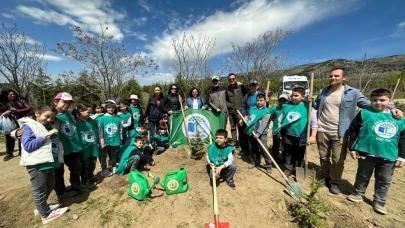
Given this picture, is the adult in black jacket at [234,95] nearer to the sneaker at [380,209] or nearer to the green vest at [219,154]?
the green vest at [219,154]

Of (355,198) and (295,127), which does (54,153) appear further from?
(355,198)

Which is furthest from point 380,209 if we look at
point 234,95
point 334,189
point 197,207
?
point 234,95

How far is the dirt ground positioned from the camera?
3131mm

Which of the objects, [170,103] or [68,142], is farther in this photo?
[170,103]

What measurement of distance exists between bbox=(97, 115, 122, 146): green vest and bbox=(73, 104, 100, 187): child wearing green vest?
0.31 meters

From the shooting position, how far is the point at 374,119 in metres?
3.22

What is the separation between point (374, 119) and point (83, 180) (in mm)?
5190

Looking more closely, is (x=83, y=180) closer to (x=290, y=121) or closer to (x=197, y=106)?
(x=197, y=106)

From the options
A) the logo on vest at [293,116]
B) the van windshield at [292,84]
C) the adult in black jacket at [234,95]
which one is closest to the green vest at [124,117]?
the adult in black jacket at [234,95]

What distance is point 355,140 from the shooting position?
3.43 m

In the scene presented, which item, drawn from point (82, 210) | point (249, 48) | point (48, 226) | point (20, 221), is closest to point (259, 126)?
point (82, 210)

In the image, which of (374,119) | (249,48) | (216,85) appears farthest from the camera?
(249,48)

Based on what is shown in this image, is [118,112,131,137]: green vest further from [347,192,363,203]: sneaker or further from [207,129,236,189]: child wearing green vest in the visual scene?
[347,192,363,203]: sneaker

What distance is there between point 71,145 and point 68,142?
0.07m
